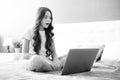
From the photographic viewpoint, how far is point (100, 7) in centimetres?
355

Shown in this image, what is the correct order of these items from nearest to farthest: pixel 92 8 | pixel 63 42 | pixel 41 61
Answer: pixel 41 61 < pixel 63 42 < pixel 92 8

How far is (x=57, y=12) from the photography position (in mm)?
4023

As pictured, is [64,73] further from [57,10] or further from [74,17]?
[57,10]

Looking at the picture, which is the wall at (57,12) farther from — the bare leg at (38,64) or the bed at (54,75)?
the bare leg at (38,64)

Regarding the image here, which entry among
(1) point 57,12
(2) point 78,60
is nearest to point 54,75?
(2) point 78,60

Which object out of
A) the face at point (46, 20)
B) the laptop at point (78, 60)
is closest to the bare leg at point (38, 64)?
the laptop at point (78, 60)

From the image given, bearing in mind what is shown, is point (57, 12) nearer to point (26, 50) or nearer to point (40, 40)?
point (40, 40)

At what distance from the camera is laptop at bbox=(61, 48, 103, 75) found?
62.0 inches

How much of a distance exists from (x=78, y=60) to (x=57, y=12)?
2.48 meters

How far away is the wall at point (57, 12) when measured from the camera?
3498mm

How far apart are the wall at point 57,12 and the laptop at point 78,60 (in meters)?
1.86

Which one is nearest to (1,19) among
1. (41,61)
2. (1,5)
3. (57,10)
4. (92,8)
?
(1,5)

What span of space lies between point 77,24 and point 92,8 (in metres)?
0.40

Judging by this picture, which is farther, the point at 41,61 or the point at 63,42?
the point at 63,42
